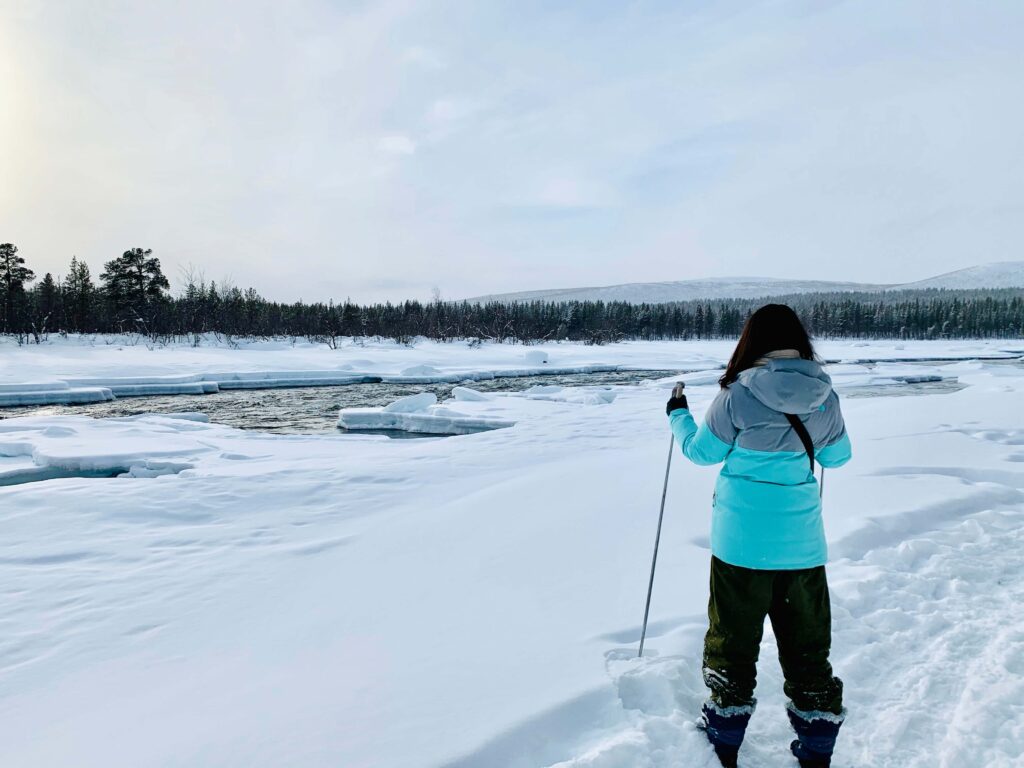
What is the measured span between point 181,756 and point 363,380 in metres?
24.2

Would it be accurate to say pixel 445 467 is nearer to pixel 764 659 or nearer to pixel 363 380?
pixel 764 659

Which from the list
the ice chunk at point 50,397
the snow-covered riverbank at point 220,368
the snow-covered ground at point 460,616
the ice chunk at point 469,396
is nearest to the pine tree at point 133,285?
the snow-covered riverbank at point 220,368

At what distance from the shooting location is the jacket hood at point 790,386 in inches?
70.3

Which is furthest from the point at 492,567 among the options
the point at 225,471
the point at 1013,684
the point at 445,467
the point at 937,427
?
the point at 937,427

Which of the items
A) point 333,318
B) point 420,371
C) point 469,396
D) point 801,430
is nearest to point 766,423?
point 801,430

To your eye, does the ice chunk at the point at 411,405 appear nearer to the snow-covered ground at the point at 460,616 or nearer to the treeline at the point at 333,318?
the snow-covered ground at the point at 460,616

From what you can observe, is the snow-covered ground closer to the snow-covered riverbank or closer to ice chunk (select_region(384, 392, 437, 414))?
ice chunk (select_region(384, 392, 437, 414))

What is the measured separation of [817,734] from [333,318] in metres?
52.5

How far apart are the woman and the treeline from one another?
19.7 metres

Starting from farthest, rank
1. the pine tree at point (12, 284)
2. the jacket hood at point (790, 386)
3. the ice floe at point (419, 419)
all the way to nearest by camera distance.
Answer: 1. the pine tree at point (12, 284)
2. the ice floe at point (419, 419)
3. the jacket hood at point (790, 386)

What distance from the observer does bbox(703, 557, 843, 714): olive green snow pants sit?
186cm

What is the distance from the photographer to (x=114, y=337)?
37.8 metres

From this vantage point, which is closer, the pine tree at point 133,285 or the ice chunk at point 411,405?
the ice chunk at point 411,405

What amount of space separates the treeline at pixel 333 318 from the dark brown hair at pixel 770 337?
1966cm
